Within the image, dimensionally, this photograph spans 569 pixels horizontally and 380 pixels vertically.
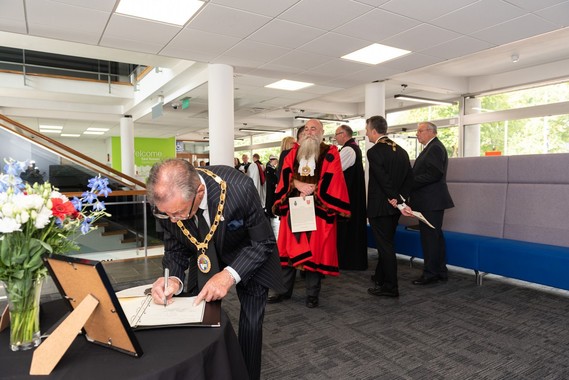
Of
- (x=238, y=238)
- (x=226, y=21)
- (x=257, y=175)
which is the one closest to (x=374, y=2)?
(x=226, y=21)

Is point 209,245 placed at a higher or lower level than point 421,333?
higher

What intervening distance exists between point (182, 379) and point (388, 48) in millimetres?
5377

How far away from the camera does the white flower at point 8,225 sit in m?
1.00

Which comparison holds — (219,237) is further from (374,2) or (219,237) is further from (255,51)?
(255,51)

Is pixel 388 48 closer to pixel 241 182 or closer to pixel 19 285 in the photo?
pixel 241 182

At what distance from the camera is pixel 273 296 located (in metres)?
3.63

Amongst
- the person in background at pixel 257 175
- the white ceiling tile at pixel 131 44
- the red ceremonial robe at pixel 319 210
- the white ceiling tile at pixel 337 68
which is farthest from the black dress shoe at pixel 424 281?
the person in background at pixel 257 175

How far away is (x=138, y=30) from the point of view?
4621mm

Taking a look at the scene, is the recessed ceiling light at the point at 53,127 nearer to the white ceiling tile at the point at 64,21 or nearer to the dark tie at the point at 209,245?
the white ceiling tile at the point at 64,21

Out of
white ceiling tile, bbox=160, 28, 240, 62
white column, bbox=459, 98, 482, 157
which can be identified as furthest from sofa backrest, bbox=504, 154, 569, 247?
white column, bbox=459, 98, 482, 157

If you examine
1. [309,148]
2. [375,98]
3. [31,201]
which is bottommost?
[31,201]

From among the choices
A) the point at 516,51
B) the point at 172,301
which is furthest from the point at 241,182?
the point at 516,51

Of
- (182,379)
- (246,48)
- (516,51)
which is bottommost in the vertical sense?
(182,379)

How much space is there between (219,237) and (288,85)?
21.9ft
